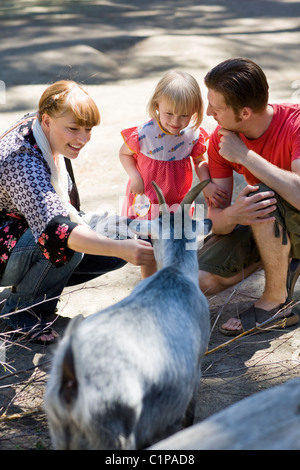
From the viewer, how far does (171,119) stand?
382cm

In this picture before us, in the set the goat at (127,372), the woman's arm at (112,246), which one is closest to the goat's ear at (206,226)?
the woman's arm at (112,246)

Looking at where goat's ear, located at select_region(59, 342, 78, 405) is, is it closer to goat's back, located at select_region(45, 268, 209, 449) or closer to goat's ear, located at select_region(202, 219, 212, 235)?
goat's back, located at select_region(45, 268, 209, 449)

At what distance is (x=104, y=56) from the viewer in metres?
10.5

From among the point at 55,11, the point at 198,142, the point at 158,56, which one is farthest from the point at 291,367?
the point at 55,11

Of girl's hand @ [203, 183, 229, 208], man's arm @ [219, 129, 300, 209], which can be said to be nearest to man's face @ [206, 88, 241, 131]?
man's arm @ [219, 129, 300, 209]

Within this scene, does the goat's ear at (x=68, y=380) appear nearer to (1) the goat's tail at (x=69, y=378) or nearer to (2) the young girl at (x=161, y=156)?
(1) the goat's tail at (x=69, y=378)

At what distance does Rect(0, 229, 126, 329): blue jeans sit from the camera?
353cm

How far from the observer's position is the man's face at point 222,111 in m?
3.56

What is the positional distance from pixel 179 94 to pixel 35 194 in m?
1.15

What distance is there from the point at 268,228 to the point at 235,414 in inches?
75.9

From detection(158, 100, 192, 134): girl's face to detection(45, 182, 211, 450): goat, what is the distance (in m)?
1.62
